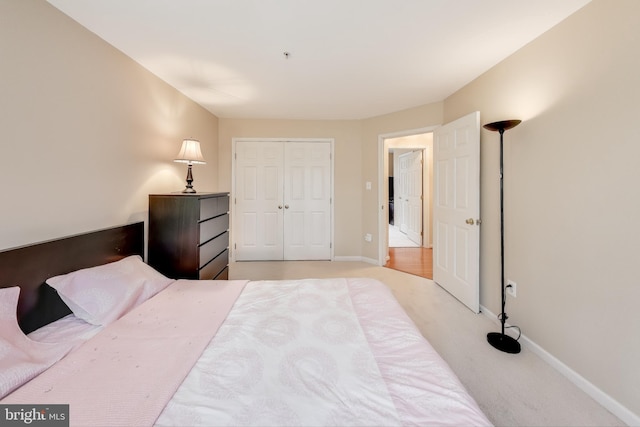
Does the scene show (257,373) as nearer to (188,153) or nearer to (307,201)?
(188,153)

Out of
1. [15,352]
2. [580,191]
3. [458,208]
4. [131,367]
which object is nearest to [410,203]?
[458,208]

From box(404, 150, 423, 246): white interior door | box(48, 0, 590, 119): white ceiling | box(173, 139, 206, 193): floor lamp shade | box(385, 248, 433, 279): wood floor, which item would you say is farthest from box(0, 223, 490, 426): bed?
box(404, 150, 423, 246): white interior door

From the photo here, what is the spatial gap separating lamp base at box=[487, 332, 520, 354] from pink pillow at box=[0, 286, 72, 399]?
8.63 feet

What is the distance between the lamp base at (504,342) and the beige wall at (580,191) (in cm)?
15

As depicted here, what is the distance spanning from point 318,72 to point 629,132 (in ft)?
7.25

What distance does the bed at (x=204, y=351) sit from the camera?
792mm

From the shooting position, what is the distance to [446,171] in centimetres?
299

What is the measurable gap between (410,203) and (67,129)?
19.4ft

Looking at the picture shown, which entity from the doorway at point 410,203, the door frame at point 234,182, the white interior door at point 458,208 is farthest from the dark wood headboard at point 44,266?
the doorway at point 410,203

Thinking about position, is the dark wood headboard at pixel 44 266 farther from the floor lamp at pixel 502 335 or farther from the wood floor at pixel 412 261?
the wood floor at pixel 412 261

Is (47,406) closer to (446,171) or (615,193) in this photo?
(615,193)

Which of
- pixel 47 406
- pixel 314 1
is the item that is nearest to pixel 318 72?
pixel 314 1

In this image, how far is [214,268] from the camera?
8.57 feet

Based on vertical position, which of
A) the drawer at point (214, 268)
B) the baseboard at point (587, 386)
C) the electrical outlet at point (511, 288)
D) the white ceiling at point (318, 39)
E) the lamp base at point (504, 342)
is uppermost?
the white ceiling at point (318, 39)
